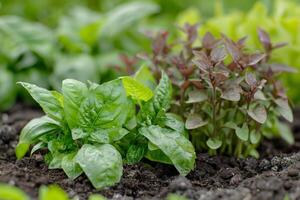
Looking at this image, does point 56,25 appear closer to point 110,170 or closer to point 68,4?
point 68,4

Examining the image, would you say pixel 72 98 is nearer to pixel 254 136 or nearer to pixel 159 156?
pixel 159 156

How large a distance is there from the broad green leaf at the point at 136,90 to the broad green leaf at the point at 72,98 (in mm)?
160

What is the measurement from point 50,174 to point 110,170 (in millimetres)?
301

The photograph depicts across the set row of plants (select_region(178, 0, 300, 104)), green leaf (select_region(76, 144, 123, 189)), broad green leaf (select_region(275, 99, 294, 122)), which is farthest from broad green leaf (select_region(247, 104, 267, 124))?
row of plants (select_region(178, 0, 300, 104))

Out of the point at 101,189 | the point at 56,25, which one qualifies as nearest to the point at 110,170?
the point at 101,189

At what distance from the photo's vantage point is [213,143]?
2465 mm

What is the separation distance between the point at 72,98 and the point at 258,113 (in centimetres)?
75

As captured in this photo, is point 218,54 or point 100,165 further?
point 218,54

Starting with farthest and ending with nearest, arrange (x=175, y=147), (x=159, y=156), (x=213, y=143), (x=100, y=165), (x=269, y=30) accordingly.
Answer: (x=269, y=30), (x=213, y=143), (x=159, y=156), (x=175, y=147), (x=100, y=165)

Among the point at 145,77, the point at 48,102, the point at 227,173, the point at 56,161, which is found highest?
the point at 48,102

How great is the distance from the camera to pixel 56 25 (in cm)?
441

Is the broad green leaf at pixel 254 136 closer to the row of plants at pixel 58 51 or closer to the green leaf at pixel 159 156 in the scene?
the green leaf at pixel 159 156

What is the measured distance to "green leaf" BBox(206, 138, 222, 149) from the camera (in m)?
2.44

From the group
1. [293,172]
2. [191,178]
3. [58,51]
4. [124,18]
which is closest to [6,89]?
[58,51]
